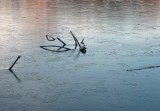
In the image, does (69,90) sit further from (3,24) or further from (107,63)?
(3,24)

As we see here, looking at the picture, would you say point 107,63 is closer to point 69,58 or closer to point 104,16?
point 69,58

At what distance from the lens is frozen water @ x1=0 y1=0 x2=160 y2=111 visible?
20.8ft

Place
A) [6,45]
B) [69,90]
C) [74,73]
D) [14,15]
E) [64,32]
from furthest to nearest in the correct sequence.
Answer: [14,15], [64,32], [6,45], [74,73], [69,90]

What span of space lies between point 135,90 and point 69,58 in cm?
237

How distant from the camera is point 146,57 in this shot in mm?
9172

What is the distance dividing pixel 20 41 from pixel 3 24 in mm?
3040

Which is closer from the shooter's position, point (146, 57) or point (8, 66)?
point (8, 66)

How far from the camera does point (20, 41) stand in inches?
419

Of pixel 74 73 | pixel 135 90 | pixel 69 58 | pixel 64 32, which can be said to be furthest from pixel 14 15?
pixel 135 90

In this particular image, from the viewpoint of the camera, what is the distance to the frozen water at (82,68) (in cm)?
634

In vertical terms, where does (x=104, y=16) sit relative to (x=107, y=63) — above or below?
below

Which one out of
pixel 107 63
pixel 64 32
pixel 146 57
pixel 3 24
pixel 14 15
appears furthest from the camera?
pixel 14 15

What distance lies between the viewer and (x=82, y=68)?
322 inches

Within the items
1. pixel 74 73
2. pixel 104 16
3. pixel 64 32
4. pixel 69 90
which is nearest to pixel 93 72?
pixel 74 73
